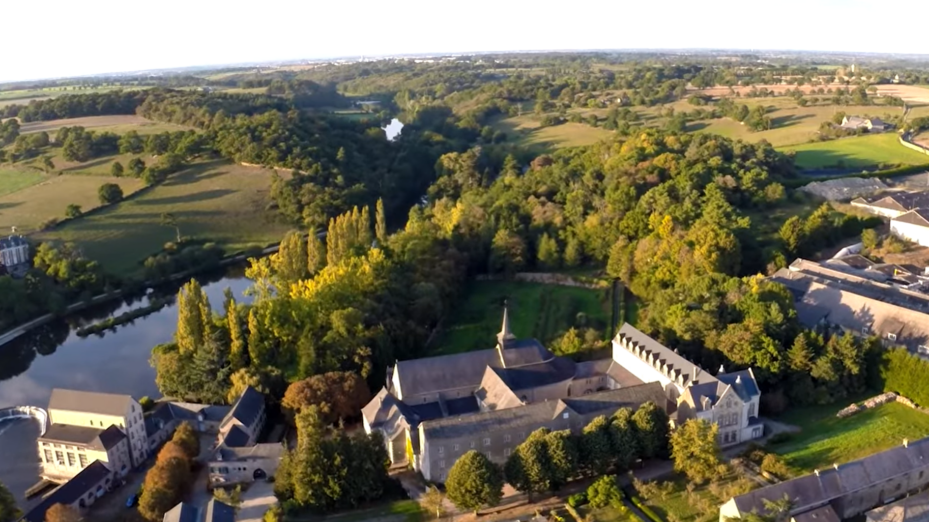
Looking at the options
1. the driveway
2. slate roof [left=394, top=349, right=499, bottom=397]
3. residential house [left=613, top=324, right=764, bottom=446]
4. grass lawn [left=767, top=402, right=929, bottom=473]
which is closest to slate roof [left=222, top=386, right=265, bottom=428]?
the driveway

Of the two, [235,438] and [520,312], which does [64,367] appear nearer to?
[235,438]

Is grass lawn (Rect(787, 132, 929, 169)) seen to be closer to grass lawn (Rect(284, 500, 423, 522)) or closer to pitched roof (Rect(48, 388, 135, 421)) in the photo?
grass lawn (Rect(284, 500, 423, 522))

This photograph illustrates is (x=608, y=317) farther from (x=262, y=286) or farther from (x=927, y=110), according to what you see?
(x=927, y=110)

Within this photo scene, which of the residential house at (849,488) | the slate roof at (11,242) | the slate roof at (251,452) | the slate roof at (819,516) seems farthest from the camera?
the slate roof at (11,242)

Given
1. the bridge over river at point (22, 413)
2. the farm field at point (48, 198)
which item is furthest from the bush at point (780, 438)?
the farm field at point (48, 198)

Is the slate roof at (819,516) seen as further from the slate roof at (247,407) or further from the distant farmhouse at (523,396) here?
the slate roof at (247,407)

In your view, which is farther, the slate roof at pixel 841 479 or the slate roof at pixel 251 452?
the slate roof at pixel 251 452
